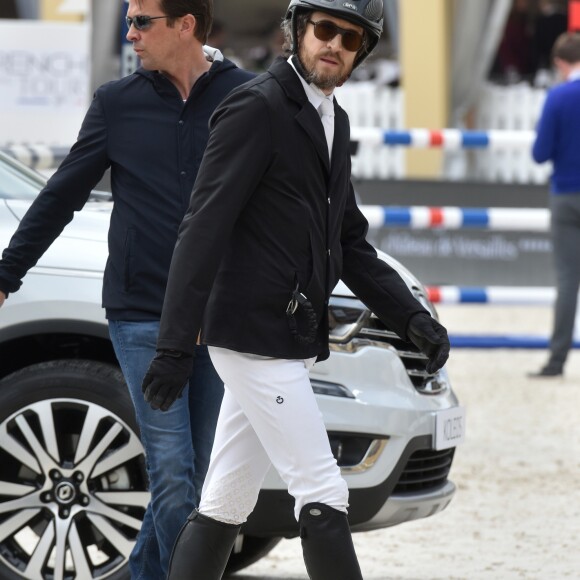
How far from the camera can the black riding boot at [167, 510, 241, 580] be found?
152 inches

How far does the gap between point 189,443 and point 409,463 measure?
36.4 inches

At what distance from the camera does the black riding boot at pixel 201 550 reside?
387cm

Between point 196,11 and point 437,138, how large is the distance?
674 centimetres

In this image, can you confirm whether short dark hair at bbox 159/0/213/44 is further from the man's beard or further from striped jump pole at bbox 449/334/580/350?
striped jump pole at bbox 449/334/580/350

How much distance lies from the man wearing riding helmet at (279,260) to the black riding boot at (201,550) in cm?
25

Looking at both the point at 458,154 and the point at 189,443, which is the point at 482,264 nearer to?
the point at 458,154

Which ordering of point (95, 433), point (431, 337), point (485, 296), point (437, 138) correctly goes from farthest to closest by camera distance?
point (437, 138) → point (485, 296) → point (95, 433) → point (431, 337)

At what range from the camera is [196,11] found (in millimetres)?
4184

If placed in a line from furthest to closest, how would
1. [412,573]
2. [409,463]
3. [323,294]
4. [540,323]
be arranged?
[540,323] → [412,573] → [409,463] → [323,294]

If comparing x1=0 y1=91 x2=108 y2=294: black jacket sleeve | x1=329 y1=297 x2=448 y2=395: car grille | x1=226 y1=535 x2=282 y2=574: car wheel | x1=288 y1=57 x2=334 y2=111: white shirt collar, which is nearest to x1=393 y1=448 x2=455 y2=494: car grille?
x1=329 y1=297 x2=448 y2=395: car grille

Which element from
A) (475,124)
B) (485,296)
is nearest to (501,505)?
(485,296)

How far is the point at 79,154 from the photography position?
4180 millimetres

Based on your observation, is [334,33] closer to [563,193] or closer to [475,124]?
[563,193]

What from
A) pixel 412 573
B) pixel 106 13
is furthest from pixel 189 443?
pixel 106 13
